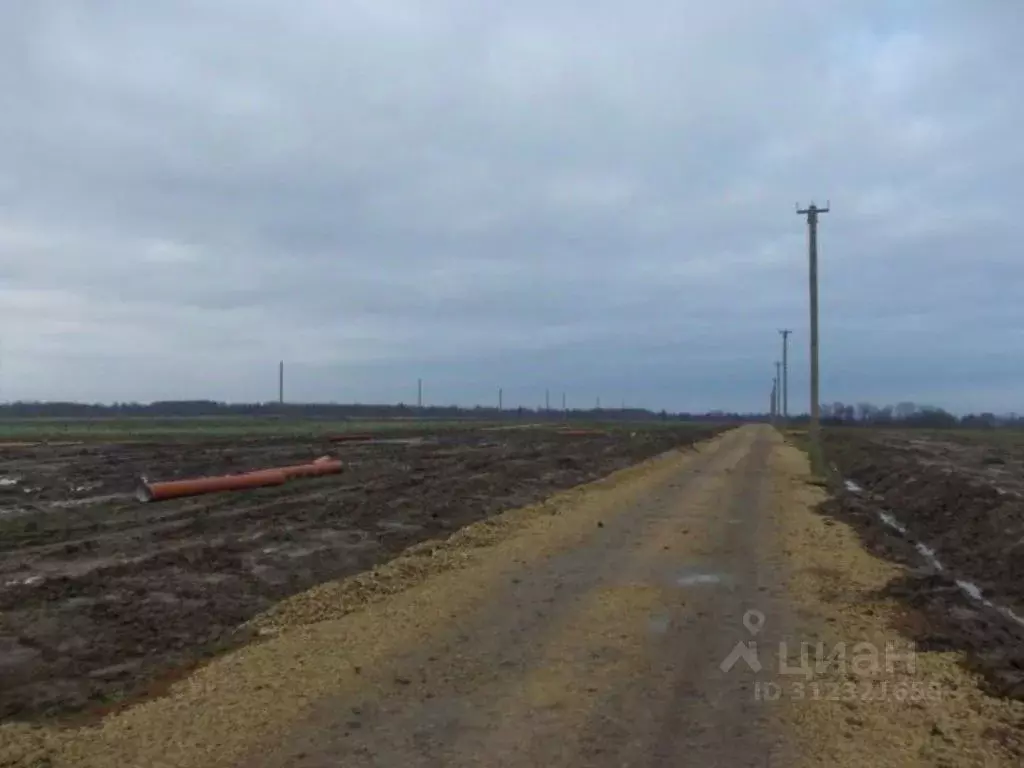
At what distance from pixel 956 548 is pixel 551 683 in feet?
34.6

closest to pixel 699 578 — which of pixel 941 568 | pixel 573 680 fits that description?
pixel 941 568

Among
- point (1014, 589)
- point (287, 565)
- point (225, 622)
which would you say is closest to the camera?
point (225, 622)

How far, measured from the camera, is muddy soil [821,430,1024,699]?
8703mm

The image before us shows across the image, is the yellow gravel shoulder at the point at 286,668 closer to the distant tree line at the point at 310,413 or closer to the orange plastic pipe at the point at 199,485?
the orange plastic pipe at the point at 199,485

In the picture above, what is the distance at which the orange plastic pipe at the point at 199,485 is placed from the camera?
2059cm

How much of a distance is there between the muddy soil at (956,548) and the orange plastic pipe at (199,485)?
12732 millimetres

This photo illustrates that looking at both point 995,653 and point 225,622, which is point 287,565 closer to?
point 225,622

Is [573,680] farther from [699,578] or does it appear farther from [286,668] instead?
[699,578]

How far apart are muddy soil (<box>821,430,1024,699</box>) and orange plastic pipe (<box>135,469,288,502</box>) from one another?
1273 centimetres

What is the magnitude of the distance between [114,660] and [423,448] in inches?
1317

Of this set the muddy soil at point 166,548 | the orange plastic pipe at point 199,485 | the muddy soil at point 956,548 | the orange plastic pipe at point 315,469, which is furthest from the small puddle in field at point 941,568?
the orange plastic pipe at point 315,469

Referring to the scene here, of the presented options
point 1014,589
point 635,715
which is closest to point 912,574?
point 1014,589

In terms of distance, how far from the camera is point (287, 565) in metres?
12.7

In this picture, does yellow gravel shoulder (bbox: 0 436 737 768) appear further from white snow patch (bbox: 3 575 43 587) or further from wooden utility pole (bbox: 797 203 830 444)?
wooden utility pole (bbox: 797 203 830 444)
